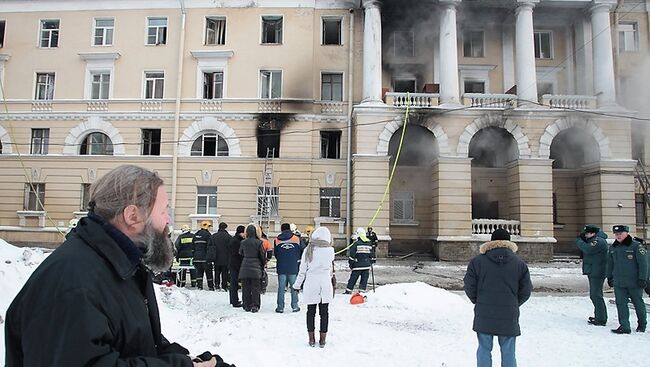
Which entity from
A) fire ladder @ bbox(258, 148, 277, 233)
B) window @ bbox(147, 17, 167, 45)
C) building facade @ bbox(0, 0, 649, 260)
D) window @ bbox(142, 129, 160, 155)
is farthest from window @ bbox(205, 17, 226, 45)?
fire ladder @ bbox(258, 148, 277, 233)

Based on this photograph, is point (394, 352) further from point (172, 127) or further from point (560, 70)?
point (560, 70)

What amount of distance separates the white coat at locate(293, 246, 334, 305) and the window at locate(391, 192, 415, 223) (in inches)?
723

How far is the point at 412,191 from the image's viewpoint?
25.7 meters

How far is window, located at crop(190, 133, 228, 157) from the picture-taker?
25.0 metres

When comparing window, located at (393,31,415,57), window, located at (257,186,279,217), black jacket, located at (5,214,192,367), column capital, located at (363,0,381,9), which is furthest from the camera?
window, located at (393,31,415,57)

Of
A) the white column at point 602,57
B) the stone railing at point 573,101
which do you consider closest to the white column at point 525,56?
the stone railing at point 573,101

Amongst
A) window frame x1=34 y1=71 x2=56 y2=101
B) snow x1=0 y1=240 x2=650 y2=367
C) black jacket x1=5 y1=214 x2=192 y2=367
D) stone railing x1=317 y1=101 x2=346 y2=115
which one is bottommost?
snow x1=0 y1=240 x2=650 y2=367

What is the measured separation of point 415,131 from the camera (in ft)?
83.1

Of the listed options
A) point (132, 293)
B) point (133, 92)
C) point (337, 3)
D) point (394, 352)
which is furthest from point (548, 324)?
point (133, 92)

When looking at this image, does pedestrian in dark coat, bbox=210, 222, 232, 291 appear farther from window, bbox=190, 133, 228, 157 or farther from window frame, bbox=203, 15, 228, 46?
window frame, bbox=203, 15, 228, 46

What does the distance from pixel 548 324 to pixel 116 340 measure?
917 cm

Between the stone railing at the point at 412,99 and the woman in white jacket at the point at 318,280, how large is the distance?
16689 millimetres

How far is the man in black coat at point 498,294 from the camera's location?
5.24 meters

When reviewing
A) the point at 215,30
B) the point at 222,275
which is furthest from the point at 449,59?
the point at 222,275
